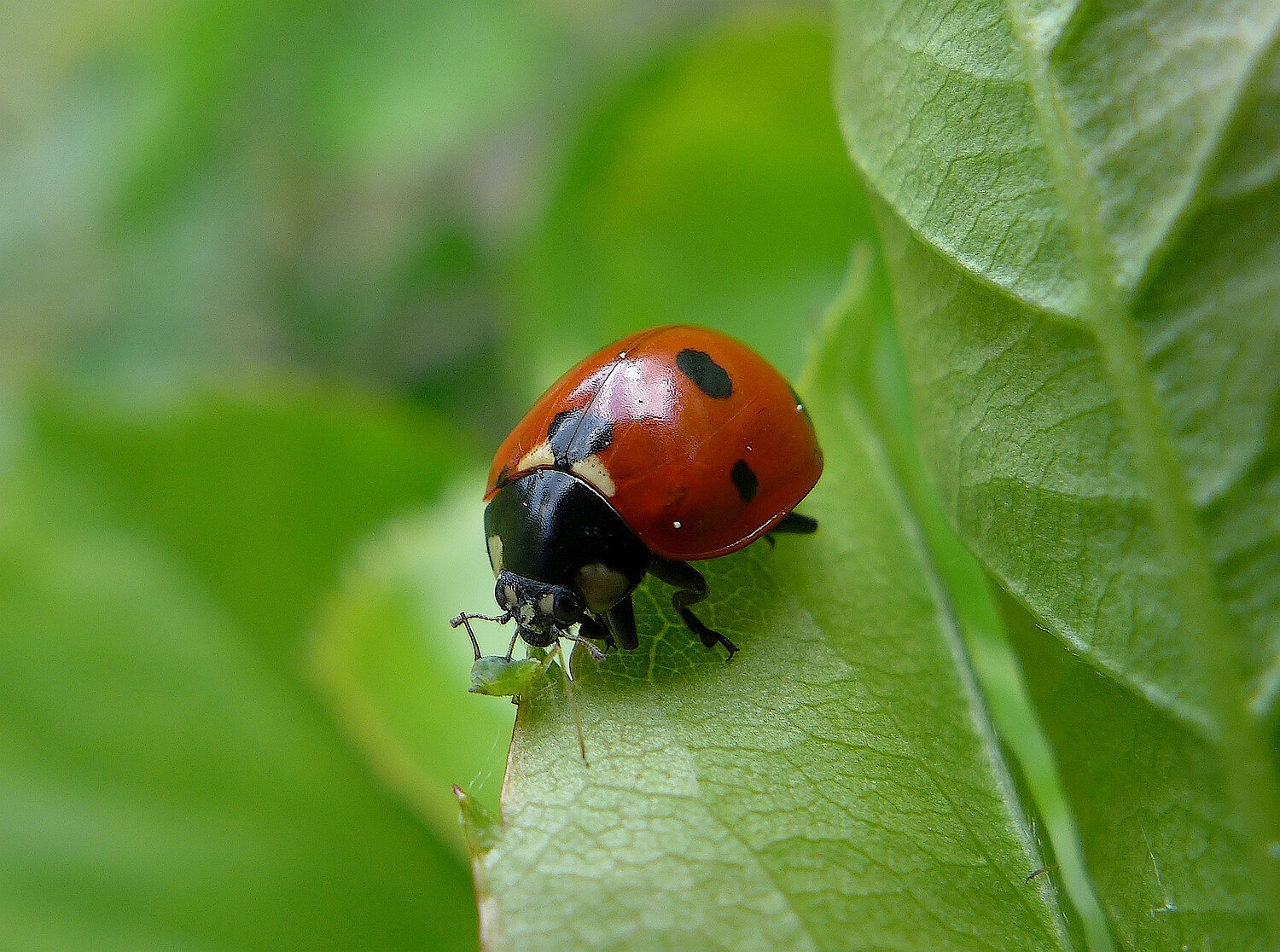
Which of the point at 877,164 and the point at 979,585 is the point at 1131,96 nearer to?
the point at 877,164

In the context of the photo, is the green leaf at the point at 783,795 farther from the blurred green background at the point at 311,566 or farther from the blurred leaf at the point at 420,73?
the blurred leaf at the point at 420,73

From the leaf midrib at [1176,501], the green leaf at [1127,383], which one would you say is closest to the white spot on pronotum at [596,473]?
the green leaf at [1127,383]

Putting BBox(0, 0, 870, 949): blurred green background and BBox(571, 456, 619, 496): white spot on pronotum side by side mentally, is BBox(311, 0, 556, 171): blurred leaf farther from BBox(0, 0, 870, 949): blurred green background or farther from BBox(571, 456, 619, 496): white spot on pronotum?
BBox(571, 456, 619, 496): white spot on pronotum

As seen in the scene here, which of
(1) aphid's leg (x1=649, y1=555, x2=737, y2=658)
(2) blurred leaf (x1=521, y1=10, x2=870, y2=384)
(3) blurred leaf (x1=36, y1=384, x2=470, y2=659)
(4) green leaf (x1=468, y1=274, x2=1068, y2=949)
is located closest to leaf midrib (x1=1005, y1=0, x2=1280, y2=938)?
(4) green leaf (x1=468, y1=274, x2=1068, y2=949)

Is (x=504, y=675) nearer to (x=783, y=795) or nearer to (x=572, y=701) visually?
(x=572, y=701)

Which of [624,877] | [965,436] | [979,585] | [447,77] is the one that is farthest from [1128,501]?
[447,77]

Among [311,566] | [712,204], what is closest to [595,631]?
[311,566]
